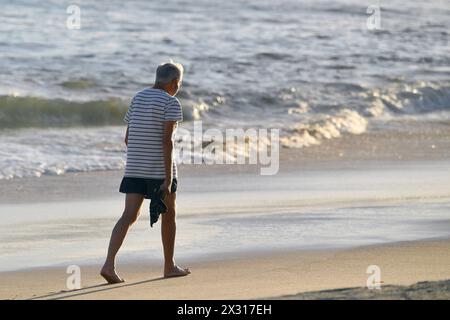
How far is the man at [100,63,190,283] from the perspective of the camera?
722cm

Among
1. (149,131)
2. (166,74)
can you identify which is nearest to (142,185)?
(149,131)

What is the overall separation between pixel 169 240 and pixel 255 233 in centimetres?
166

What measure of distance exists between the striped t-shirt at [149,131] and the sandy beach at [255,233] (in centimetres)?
68

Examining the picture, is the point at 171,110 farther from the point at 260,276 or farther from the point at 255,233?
the point at 255,233

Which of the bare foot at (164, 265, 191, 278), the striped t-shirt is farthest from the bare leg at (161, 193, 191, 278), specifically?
the striped t-shirt

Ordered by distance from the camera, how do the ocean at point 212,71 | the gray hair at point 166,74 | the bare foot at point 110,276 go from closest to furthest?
the bare foot at point 110,276
the gray hair at point 166,74
the ocean at point 212,71

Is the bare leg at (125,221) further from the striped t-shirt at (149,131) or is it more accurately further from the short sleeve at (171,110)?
the short sleeve at (171,110)

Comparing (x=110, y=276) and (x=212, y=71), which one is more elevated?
(x=212, y=71)

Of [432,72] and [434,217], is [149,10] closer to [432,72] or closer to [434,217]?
[432,72]

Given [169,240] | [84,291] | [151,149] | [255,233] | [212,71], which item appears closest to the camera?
[84,291]

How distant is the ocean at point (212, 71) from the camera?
16812 mm

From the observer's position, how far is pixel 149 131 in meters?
7.26

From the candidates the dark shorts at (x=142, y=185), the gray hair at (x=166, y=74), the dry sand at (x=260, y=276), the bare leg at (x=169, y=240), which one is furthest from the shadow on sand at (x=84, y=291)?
the gray hair at (x=166, y=74)

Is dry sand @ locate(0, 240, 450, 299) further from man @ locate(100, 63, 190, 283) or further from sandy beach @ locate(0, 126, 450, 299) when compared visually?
man @ locate(100, 63, 190, 283)
